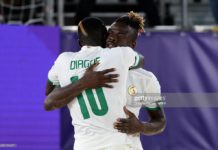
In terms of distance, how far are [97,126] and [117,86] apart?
275 mm

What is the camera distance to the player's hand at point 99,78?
395 centimetres

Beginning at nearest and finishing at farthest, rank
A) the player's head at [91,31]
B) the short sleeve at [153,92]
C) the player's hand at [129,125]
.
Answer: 1. the player's hand at [129,125]
2. the player's head at [91,31]
3. the short sleeve at [153,92]

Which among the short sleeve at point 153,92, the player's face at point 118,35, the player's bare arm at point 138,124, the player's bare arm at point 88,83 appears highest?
the player's face at point 118,35

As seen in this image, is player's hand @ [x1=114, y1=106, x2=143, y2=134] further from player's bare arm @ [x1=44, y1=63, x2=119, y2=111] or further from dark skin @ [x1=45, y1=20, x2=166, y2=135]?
player's bare arm @ [x1=44, y1=63, x2=119, y2=111]

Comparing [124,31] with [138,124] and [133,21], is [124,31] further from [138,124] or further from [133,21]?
[138,124]

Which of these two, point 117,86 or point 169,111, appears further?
point 169,111

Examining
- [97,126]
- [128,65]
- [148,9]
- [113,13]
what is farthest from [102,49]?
[113,13]

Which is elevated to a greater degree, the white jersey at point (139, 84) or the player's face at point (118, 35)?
the player's face at point (118, 35)

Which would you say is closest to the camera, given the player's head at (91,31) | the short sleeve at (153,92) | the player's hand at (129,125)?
the player's hand at (129,125)

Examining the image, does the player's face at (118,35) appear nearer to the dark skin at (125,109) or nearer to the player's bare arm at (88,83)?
the dark skin at (125,109)

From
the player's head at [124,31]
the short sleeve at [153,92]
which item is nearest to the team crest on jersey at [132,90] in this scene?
the short sleeve at [153,92]

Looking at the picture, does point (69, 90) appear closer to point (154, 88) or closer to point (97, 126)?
point (97, 126)

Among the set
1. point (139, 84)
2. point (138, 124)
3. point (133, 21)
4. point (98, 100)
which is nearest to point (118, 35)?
point (133, 21)

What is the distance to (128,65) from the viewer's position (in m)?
4.03
